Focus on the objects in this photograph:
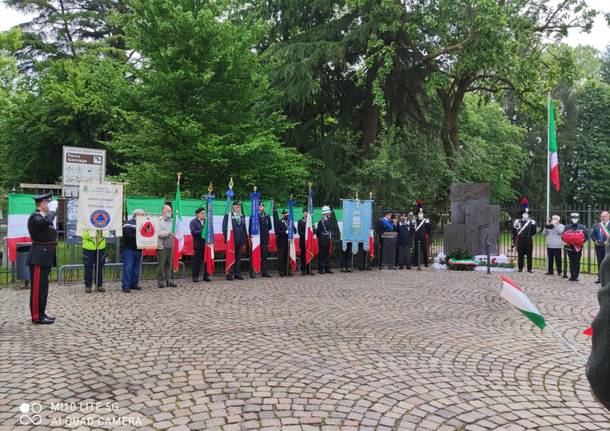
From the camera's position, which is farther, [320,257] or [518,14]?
[518,14]

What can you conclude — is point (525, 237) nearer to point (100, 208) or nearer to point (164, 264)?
point (164, 264)

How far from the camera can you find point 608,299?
1370 millimetres

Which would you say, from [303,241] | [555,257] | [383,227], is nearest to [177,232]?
[303,241]

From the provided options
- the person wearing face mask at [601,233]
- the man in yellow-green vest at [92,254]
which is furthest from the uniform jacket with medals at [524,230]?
the man in yellow-green vest at [92,254]

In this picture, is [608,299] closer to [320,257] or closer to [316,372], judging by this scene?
[316,372]

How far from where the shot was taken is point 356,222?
14.9 m

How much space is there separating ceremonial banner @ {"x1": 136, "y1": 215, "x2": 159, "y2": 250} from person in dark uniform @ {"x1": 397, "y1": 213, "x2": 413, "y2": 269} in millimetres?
8310

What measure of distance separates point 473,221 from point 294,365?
502 inches

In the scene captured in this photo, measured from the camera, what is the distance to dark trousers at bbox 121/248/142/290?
1020cm

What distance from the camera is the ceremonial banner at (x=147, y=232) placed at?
10414mm

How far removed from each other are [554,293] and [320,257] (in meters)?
6.56

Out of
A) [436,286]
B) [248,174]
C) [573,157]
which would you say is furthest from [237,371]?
[573,157]

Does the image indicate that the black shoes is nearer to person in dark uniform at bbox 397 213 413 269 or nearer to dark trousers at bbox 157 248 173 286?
dark trousers at bbox 157 248 173 286

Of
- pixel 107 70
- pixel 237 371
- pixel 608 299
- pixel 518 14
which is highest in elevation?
pixel 518 14
